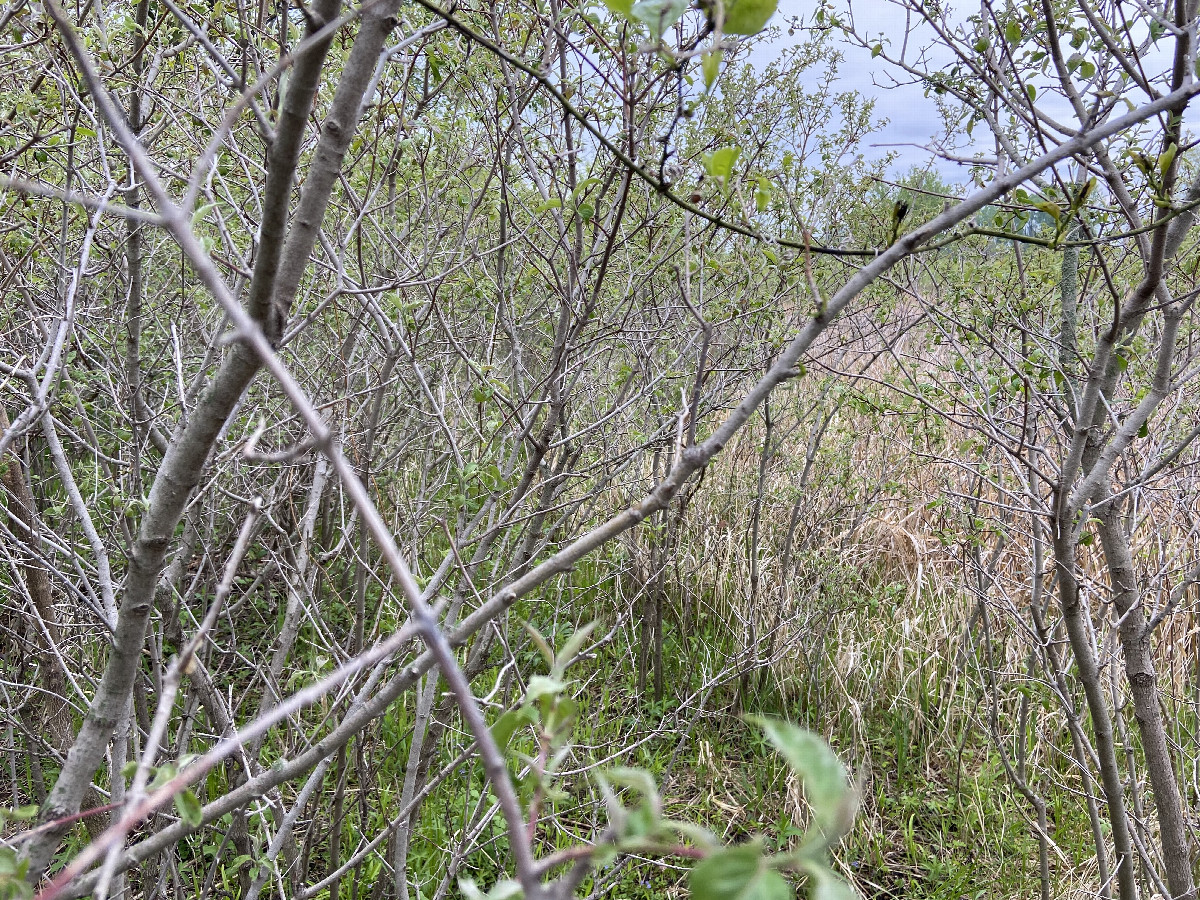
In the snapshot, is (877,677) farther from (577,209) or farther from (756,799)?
(577,209)

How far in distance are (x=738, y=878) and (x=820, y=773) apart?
7 cm

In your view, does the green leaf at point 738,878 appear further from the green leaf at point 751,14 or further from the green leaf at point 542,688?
the green leaf at point 751,14

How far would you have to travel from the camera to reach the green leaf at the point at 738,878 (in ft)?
1.36

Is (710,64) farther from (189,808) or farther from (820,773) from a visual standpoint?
(189,808)

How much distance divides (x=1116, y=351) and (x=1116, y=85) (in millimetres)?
675

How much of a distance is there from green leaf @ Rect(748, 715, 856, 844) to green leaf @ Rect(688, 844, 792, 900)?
39mm

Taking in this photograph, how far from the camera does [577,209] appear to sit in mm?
1991

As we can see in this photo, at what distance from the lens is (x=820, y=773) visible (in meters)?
0.43

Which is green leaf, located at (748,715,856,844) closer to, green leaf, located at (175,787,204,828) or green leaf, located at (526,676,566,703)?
green leaf, located at (526,676,566,703)

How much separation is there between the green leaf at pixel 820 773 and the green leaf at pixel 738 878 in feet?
0.13

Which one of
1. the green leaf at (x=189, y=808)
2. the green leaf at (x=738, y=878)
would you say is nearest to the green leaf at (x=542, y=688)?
the green leaf at (x=738, y=878)

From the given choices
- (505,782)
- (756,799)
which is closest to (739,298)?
(756,799)

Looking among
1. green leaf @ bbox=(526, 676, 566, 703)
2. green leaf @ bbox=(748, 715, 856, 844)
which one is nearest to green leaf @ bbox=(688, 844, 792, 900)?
green leaf @ bbox=(748, 715, 856, 844)

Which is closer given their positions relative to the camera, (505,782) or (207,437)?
(505,782)
